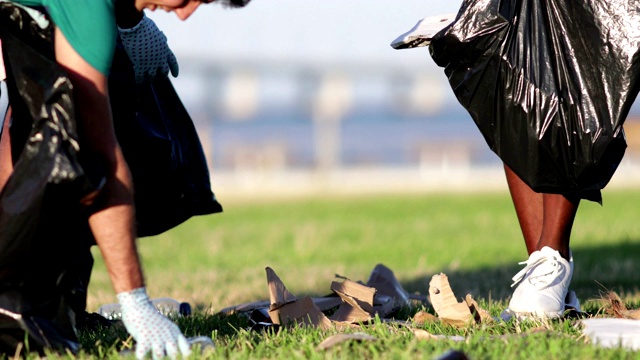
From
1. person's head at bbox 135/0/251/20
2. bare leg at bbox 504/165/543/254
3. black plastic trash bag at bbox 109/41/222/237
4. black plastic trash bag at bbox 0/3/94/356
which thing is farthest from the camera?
bare leg at bbox 504/165/543/254

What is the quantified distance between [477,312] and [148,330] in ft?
3.85

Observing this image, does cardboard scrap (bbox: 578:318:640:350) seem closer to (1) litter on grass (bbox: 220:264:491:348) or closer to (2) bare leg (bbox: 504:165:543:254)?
(1) litter on grass (bbox: 220:264:491:348)

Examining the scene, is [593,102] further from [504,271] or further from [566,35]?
[504,271]

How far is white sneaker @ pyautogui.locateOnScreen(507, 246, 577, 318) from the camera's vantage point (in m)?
3.33

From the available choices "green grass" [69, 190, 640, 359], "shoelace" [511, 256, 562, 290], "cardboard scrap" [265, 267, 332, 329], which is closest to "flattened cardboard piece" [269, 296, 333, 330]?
"cardboard scrap" [265, 267, 332, 329]

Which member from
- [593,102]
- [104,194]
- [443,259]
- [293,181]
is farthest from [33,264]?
[293,181]

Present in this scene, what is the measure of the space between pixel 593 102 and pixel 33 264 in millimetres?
1907

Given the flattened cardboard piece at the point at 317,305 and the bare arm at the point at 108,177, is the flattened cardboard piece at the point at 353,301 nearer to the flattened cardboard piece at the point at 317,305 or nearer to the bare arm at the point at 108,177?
the flattened cardboard piece at the point at 317,305

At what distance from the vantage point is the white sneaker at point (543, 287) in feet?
10.9

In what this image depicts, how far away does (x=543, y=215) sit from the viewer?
368 cm

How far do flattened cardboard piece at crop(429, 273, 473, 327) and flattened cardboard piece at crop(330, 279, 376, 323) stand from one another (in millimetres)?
238

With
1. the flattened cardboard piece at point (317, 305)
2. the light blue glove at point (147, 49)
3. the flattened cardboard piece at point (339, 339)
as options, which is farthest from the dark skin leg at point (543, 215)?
the light blue glove at point (147, 49)

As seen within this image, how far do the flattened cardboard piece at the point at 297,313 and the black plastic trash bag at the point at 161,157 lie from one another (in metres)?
0.63

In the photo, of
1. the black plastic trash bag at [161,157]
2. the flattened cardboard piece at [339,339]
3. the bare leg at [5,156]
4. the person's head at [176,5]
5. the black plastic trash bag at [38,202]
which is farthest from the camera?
the black plastic trash bag at [161,157]
